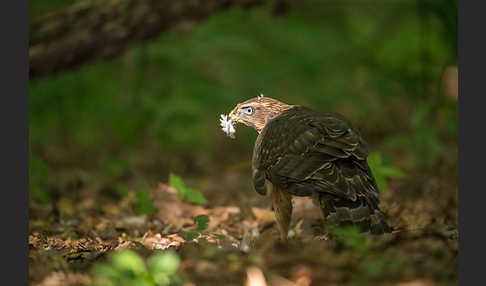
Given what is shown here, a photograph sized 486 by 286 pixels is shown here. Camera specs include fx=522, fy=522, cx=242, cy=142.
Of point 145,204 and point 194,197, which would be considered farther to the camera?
point 145,204

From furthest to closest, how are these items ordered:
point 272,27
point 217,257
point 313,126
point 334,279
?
point 272,27, point 313,126, point 217,257, point 334,279

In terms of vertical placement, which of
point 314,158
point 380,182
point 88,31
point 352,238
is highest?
point 88,31

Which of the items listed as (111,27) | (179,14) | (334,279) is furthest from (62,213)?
(334,279)

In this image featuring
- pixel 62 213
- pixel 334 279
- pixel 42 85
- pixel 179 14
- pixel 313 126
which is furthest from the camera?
pixel 42 85

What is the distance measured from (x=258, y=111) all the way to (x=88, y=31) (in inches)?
102

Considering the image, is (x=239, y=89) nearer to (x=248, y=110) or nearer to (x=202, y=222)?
(x=248, y=110)

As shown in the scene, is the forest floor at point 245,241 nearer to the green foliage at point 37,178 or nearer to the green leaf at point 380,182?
the green foliage at point 37,178

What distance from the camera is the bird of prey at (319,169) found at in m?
3.41

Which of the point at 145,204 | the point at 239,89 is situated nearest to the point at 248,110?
the point at 145,204

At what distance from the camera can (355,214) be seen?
11.1 ft

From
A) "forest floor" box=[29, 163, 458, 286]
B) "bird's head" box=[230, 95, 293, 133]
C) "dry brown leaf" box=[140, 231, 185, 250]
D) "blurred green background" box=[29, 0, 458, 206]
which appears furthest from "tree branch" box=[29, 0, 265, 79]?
"dry brown leaf" box=[140, 231, 185, 250]

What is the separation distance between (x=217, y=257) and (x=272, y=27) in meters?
6.04

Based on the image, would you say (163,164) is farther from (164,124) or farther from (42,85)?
(42,85)

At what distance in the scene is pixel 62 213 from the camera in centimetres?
537
